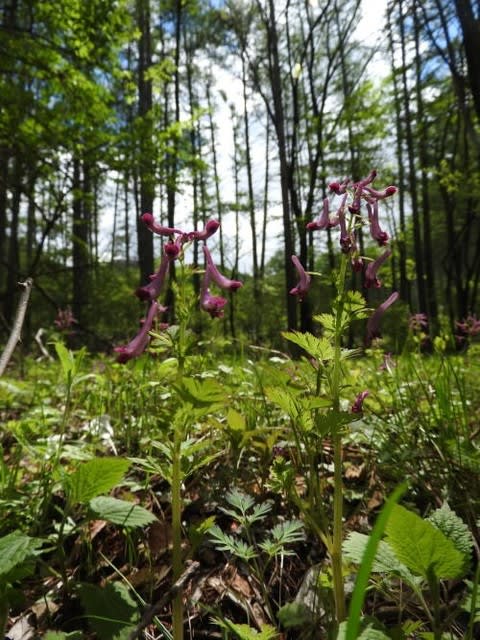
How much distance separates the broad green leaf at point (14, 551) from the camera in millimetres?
987

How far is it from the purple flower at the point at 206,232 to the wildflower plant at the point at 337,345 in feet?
0.94

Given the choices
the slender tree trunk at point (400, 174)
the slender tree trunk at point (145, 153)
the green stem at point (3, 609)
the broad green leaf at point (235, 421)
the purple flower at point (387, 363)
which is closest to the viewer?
the green stem at point (3, 609)

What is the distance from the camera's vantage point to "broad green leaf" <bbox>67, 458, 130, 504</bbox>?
1216mm

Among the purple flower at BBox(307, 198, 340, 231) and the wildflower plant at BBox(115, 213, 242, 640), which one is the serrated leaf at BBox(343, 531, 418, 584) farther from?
the purple flower at BBox(307, 198, 340, 231)

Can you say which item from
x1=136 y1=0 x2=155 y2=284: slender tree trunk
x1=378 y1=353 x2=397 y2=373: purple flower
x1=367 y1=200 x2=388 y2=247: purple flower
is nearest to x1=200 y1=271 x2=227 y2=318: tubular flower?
x1=367 y1=200 x2=388 y2=247: purple flower

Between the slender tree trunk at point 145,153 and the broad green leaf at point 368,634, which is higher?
the slender tree trunk at point 145,153

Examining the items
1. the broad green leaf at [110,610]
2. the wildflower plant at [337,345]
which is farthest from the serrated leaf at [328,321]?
the broad green leaf at [110,610]

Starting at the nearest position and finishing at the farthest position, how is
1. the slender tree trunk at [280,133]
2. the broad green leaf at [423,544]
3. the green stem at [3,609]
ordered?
the broad green leaf at [423,544], the green stem at [3,609], the slender tree trunk at [280,133]

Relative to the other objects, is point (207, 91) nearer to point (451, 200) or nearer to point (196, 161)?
point (451, 200)

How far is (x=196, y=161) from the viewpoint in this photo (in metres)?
9.09

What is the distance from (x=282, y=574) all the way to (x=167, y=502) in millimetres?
618

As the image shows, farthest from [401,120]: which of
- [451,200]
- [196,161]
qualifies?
[196,161]

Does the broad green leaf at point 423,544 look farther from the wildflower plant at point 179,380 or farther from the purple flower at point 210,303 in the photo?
the purple flower at point 210,303

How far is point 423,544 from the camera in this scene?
0.80 metres
